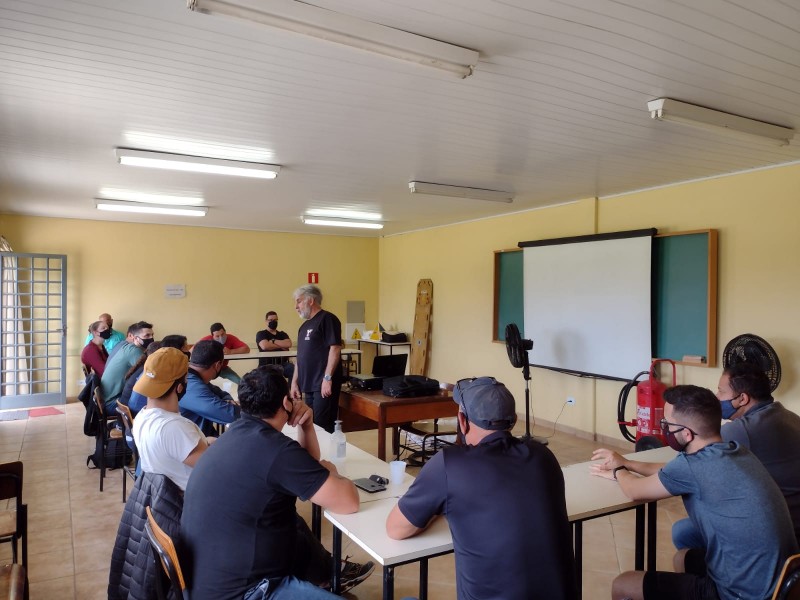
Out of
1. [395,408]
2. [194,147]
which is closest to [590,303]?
[395,408]

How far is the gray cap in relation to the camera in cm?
174

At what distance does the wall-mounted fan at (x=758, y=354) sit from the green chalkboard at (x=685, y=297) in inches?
16.0

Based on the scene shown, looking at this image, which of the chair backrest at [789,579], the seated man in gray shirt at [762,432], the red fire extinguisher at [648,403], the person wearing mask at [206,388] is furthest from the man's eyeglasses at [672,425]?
the red fire extinguisher at [648,403]

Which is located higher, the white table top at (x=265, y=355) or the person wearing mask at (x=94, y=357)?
the person wearing mask at (x=94, y=357)

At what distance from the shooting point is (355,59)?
8.73ft

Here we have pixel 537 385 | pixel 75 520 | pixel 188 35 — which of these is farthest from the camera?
pixel 537 385

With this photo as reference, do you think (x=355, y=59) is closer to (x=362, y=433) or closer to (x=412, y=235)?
(x=362, y=433)

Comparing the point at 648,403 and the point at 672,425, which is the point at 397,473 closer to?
the point at 672,425

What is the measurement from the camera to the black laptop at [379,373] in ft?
15.8

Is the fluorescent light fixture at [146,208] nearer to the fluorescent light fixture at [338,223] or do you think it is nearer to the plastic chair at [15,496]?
the fluorescent light fixture at [338,223]

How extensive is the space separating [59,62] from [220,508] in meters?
2.30

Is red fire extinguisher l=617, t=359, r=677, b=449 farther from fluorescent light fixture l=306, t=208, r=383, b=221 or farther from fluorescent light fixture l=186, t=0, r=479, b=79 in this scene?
fluorescent light fixture l=306, t=208, r=383, b=221

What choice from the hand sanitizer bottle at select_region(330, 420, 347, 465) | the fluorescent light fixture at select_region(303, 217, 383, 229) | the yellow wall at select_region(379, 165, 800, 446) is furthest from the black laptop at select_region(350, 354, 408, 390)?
the fluorescent light fixture at select_region(303, 217, 383, 229)

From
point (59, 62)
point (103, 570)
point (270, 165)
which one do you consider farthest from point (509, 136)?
point (103, 570)
